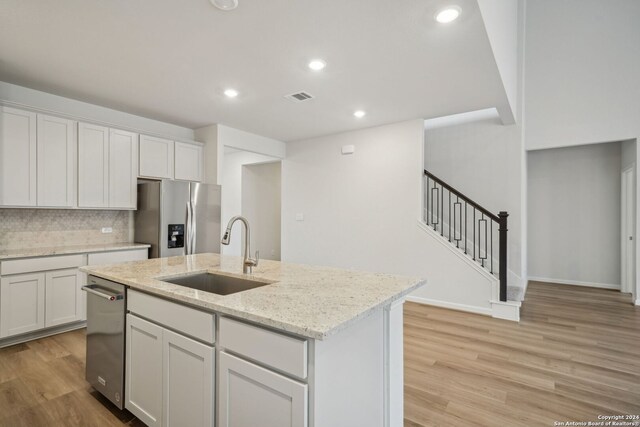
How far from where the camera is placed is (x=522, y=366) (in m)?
2.59

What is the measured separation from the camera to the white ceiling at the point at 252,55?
2.12 m

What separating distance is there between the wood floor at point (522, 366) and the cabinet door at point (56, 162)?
390 centimetres

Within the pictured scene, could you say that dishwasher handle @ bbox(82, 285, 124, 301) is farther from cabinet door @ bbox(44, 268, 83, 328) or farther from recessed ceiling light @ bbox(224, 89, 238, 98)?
recessed ceiling light @ bbox(224, 89, 238, 98)

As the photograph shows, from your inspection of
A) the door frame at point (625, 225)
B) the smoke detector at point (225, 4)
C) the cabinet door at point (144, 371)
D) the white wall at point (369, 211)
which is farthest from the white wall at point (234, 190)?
the door frame at point (625, 225)

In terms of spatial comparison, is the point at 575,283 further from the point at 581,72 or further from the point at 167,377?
the point at 167,377

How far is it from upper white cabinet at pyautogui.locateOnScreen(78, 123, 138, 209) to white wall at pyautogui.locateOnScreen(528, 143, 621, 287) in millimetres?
6639

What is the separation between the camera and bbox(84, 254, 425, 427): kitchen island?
1138 mm

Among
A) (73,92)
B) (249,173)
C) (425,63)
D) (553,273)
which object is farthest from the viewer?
(249,173)

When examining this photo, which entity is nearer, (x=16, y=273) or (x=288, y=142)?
(x=16, y=273)

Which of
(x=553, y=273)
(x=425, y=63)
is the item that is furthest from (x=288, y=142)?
(x=553, y=273)

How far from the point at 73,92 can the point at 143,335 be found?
10.7 ft

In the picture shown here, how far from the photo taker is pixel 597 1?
4680 mm

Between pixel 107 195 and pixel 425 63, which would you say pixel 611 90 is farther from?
pixel 107 195

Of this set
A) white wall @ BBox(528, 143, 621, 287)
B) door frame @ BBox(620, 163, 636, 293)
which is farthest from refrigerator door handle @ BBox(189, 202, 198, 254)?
door frame @ BBox(620, 163, 636, 293)
